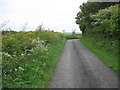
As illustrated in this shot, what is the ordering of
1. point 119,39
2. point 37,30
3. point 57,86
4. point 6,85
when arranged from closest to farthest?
point 6,85
point 57,86
point 119,39
point 37,30

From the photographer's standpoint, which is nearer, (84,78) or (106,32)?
(84,78)

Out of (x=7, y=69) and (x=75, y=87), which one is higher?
(x=7, y=69)

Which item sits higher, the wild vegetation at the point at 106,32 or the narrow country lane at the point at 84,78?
the wild vegetation at the point at 106,32

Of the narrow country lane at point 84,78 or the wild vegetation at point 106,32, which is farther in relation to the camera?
the wild vegetation at point 106,32

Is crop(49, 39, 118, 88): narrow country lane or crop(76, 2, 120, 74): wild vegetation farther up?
crop(76, 2, 120, 74): wild vegetation

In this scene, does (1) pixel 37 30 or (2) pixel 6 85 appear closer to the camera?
(2) pixel 6 85

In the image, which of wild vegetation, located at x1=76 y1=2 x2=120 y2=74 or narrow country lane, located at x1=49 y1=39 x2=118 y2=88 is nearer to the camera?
narrow country lane, located at x1=49 y1=39 x2=118 y2=88

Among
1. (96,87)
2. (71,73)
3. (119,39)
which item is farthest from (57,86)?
(119,39)

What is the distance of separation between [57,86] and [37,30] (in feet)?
61.2

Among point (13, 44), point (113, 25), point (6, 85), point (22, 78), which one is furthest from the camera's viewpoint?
point (113, 25)

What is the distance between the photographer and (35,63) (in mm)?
11016

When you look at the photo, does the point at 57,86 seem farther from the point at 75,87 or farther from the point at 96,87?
the point at 96,87

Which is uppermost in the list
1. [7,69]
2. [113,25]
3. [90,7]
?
[90,7]

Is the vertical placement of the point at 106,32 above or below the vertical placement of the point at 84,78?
above
